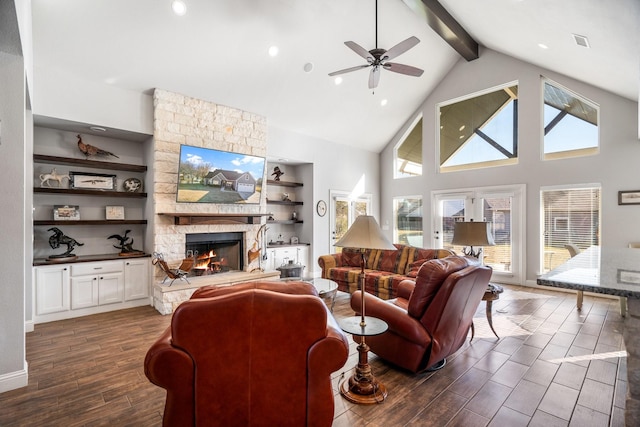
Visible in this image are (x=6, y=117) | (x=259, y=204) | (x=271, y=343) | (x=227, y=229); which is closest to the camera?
(x=271, y=343)

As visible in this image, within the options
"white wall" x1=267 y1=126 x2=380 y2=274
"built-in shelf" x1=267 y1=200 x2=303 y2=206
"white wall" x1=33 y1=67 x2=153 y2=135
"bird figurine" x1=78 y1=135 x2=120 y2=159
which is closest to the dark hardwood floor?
"bird figurine" x1=78 y1=135 x2=120 y2=159

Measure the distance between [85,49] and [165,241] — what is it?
270cm

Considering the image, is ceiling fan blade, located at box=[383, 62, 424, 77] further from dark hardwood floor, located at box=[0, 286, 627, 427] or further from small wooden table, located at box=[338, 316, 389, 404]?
dark hardwood floor, located at box=[0, 286, 627, 427]

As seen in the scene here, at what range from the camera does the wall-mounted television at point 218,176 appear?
4.80 m

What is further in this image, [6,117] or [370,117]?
[370,117]

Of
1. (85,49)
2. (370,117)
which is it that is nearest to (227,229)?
(85,49)

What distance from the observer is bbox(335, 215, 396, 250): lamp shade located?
2.29m

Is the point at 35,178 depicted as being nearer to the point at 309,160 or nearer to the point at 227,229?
the point at 227,229

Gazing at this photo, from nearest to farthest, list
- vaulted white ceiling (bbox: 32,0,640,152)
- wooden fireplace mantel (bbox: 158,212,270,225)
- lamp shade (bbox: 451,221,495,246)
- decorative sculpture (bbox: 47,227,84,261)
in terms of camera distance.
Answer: lamp shade (bbox: 451,221,495,246), vaulted white ceiling (bbox: 32,0,640,152), decorative sculpture (bbox: 47,227,84,261), wooden fireplace mantel (bbox: 158,212,270,225)

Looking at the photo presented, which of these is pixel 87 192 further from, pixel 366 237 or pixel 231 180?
pixel 366 237

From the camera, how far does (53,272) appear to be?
3.98m

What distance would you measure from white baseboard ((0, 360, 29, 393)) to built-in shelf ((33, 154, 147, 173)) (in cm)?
290

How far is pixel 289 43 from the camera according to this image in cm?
469

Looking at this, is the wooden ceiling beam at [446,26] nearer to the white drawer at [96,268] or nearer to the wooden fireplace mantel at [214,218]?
the wooden fireplace mantel at [214,218]
